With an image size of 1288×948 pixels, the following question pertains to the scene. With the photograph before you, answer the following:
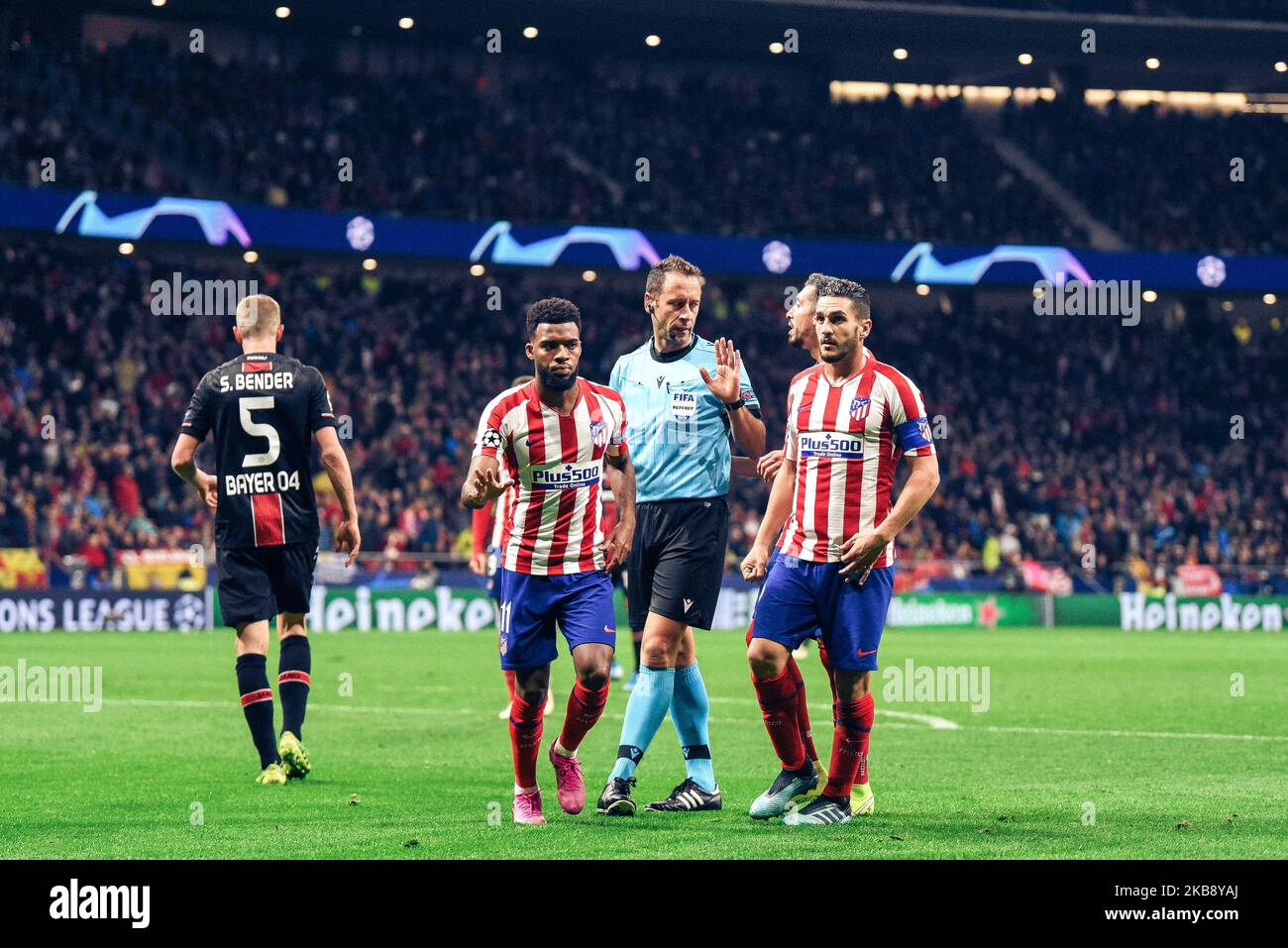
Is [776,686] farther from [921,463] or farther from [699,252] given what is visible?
[699,252]

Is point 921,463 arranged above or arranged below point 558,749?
above

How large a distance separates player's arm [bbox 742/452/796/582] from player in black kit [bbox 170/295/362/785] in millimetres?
2190

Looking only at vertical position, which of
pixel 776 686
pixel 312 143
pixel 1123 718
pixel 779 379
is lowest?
pixel 1123 718

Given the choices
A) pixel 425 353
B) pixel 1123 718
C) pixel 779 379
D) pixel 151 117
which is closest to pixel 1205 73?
pixel 779 379

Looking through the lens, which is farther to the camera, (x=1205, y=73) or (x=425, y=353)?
(x=1205, y=73)

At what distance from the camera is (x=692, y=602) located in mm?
8008

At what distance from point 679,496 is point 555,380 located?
0.95 metres

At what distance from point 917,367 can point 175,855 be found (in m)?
33.8

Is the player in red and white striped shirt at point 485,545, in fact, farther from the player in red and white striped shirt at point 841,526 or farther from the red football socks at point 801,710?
the player in red and white striped shirt at point 841,526

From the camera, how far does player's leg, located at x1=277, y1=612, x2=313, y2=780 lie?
29.8 ft

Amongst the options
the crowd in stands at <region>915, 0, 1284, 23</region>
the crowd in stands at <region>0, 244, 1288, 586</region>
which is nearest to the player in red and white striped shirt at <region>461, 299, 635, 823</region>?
the crowd in stands at <region>0, 244, 1288, 586</region>

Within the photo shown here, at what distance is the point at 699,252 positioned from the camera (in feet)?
119
